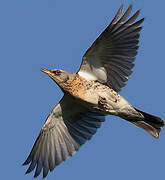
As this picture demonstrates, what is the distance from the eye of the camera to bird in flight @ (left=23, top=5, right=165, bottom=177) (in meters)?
10.1

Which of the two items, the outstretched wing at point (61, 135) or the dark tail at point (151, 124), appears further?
the outstretched wing at point (61, 135)

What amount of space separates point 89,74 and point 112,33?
3.15ft

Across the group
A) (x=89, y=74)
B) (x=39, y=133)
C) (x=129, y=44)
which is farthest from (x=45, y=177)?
(x=129, y=44)

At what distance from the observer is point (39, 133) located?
37.2ft

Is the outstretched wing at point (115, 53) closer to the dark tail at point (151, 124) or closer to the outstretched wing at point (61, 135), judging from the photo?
the dark tail at point (151, 124)

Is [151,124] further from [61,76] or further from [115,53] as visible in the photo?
[61,76]

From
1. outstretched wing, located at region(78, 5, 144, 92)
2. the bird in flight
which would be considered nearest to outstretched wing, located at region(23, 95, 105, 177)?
the bird in flight

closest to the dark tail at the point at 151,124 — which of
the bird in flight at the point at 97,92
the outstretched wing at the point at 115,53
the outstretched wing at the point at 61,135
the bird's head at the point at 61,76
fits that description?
the bird in flight at the point at 97,92

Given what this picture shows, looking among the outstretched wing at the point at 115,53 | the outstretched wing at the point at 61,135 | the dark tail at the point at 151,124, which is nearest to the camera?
the outstretched wing at the point at 115,53

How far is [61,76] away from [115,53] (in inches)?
48.1

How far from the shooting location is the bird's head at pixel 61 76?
10.1 metres

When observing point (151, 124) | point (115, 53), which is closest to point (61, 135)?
point (151, 124)

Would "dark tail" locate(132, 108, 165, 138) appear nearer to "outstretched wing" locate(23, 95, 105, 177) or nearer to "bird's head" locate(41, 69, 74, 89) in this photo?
"outstretched wing" locate(23, 95, 105, 177)

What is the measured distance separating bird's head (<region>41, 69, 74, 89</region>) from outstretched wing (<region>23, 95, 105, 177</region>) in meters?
1.11
